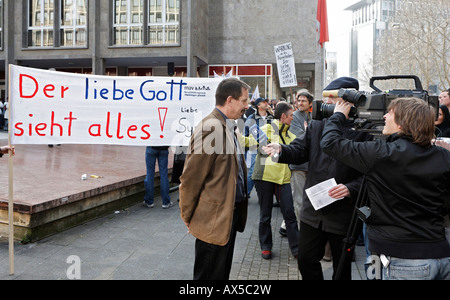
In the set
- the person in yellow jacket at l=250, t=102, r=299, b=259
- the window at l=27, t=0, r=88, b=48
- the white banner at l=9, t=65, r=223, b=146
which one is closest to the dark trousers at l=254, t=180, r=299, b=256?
the person in yellow jacket at l=250, t=102, r=299, b=259

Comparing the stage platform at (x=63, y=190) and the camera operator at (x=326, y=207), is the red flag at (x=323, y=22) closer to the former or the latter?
the stage platform at (x=63, y=190)

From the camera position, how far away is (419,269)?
2.26 m

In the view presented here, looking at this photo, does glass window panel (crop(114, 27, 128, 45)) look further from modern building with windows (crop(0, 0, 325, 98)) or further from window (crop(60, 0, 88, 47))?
window (crop(60, 0, 88, 47))

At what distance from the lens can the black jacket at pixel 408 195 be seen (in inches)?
89.1

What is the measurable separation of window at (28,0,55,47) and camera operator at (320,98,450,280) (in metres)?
25.9

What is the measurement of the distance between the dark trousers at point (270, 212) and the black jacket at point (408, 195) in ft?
8.44

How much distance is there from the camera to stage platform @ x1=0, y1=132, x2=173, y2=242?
5.12m

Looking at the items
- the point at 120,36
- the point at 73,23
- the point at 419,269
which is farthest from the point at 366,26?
the point at 419,269

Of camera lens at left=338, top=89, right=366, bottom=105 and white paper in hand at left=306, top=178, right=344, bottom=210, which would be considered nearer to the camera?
camera lens at left=338, top=89, right=366, bottom=105

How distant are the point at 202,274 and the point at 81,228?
3328 mm

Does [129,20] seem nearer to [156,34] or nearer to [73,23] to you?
[156,34]

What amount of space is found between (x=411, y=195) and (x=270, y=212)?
2.79m

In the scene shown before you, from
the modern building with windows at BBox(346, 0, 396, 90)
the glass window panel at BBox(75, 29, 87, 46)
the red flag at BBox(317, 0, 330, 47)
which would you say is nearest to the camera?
the red flag at BBox(317, 0, 330, 47)

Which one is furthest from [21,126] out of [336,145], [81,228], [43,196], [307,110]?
[307,110]
